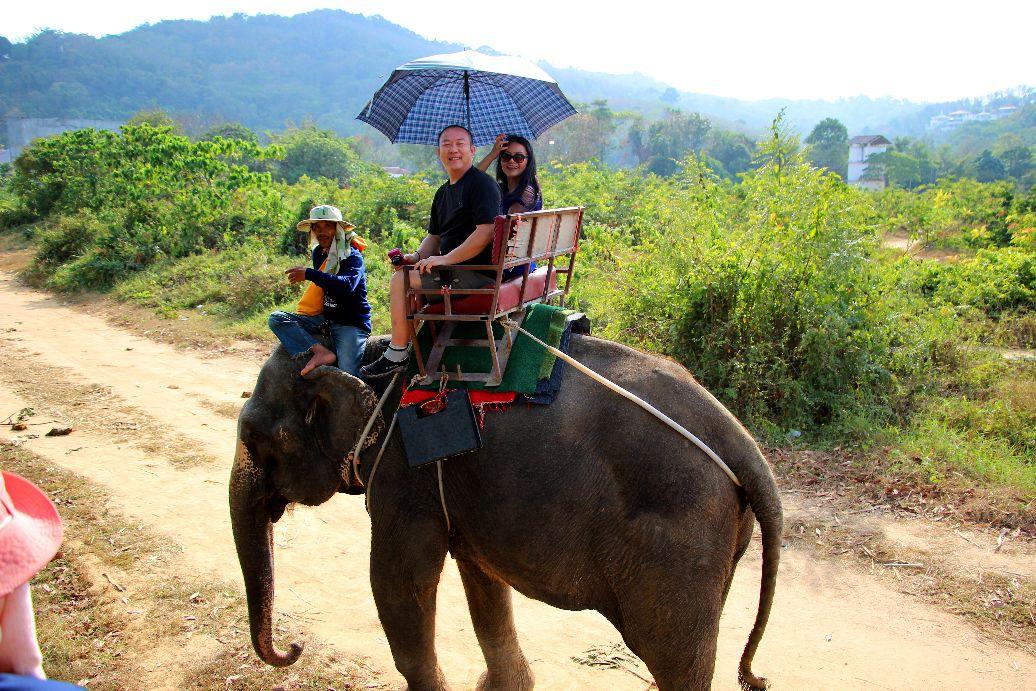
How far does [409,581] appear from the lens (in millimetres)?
3156

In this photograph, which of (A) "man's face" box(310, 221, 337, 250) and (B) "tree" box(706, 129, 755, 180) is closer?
(A) "man's face" box(310, 221, 337, 250)

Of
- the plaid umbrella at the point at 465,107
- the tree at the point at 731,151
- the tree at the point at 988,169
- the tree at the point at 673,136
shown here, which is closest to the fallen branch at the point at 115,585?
the plaid umbrella at the point at 465,107

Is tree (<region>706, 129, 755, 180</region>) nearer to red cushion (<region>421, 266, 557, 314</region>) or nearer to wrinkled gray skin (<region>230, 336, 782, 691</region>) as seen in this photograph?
red cushion (<region>421, 266, 557, 314</region>)

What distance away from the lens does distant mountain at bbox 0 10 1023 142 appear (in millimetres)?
102688

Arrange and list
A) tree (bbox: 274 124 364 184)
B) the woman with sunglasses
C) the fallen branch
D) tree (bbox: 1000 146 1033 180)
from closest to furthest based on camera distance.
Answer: the woman with sunglasses → the fallen branch → tree (bbox: 274 124 364 184) → tree (bbox: 1000 146 1033 180)

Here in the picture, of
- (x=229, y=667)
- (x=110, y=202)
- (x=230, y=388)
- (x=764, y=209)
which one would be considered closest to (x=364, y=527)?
(x=229, y=667)

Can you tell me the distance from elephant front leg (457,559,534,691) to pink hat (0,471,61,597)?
2226 mm

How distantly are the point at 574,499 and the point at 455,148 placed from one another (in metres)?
1.52

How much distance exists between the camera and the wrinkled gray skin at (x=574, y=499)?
2793 millimetres

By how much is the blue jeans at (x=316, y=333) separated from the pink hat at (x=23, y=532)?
1.55 meters

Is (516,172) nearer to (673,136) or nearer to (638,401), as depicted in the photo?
(638,401)

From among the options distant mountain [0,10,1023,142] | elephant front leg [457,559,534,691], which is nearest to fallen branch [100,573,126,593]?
elephant front leg [457,559,534,691]

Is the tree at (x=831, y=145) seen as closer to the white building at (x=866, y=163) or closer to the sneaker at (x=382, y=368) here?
the white building at (x=866, y=163)

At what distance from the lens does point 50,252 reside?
1756 cm
